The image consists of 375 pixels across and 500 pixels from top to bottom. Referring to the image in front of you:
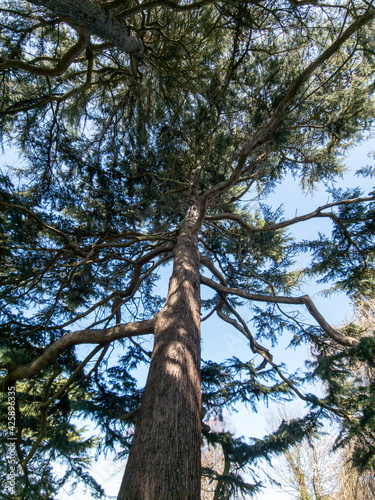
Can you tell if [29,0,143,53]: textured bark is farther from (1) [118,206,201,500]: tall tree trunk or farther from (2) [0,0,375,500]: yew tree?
(1) [118,206,201,500]: tall tree trunk

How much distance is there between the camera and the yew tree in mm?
2650

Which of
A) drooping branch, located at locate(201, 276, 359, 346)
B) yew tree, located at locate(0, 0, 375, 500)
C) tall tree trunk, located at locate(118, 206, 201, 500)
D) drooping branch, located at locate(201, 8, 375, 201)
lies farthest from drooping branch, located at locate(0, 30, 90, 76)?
drooping branch, located at locate(201, 276, 359, 346)

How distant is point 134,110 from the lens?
5902mm

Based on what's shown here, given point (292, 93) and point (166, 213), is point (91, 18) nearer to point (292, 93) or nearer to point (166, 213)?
point (292, 93)

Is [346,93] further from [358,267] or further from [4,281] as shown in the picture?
[4,281]

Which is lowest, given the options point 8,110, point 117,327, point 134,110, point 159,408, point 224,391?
point 159,408

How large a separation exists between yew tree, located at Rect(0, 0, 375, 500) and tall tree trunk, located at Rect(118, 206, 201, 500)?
0.5 inches

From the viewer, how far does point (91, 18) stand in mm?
2949

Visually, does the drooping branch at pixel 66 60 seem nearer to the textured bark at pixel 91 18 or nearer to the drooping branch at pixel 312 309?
the textured bark at pixel 91 18

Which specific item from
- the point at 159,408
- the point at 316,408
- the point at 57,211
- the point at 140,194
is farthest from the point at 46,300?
the point at 316,408

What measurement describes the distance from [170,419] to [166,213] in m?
5.63

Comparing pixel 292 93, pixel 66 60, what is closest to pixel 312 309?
pixel 292 93

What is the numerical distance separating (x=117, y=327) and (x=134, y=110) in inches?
190

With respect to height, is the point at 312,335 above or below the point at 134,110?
below
